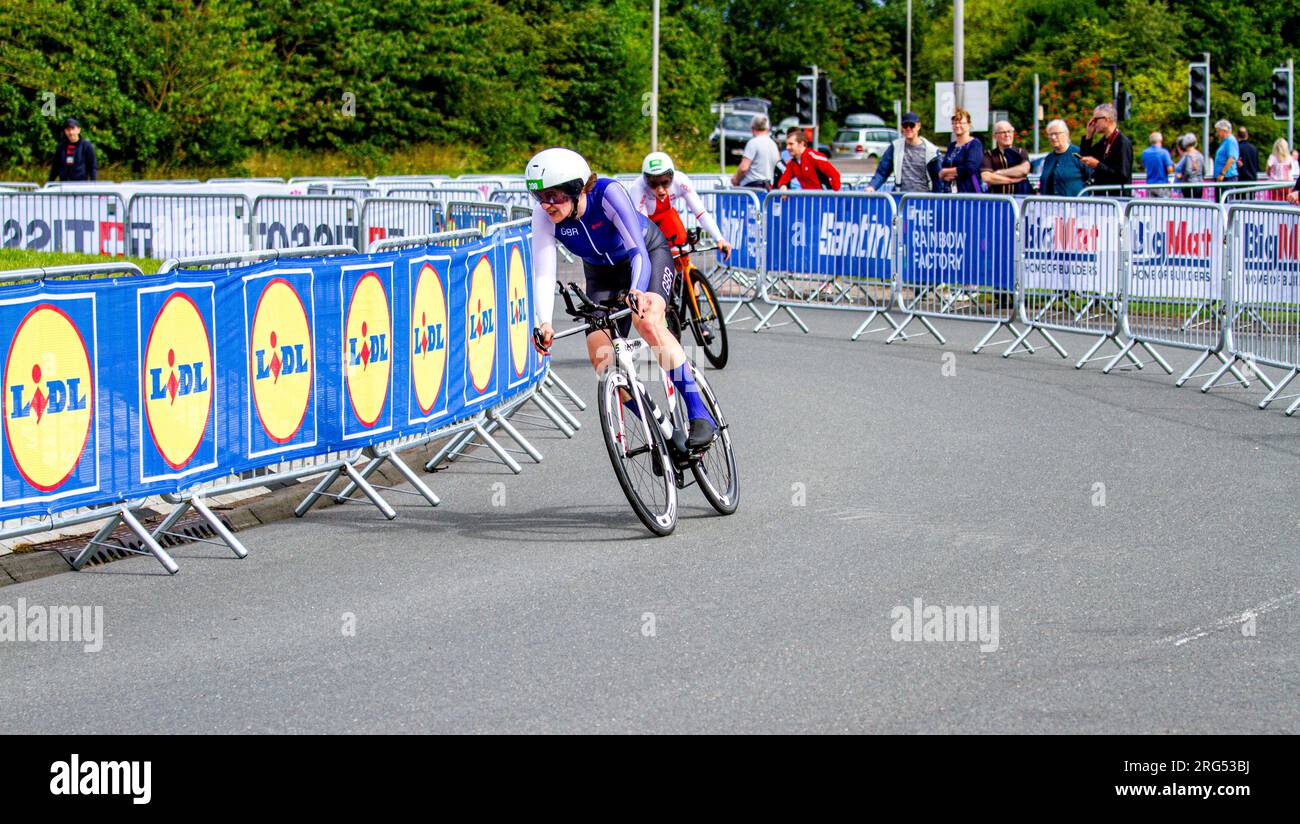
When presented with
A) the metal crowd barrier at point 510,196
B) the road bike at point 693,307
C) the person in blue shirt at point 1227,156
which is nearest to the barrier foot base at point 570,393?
the road bike at point 693,307

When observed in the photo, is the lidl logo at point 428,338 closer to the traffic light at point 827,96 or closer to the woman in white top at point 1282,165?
the woman in white top at point 1282,165

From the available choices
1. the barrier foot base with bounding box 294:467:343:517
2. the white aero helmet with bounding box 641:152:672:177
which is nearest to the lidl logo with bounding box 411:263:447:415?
the barrier foot base with bounding box 294:467:343:517

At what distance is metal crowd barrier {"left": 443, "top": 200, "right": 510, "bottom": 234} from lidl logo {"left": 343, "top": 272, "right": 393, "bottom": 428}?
238 inches

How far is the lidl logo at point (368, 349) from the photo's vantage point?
10242 millimetres

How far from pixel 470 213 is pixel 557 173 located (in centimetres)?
860

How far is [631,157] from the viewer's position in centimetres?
6719

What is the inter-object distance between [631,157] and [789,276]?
47.5m

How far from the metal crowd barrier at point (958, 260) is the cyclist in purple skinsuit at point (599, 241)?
26.8 feet

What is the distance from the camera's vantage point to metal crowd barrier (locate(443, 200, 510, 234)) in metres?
16.8

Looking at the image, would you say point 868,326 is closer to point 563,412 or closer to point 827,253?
point 827,253

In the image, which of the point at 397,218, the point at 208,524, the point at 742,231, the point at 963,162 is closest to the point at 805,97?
the point at 742,231

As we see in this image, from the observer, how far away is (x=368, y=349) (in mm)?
10391
